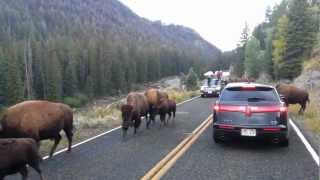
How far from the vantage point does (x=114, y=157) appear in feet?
38.4

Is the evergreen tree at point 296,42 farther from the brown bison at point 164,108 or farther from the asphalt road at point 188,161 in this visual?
the asphalt road at point 188,161

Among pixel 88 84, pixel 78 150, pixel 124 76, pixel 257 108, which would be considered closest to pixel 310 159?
pixel 257 108

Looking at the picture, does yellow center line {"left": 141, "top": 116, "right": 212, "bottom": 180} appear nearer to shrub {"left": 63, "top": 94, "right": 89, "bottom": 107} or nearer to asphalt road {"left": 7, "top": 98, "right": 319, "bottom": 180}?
asphalt road {"left": 7, "top": 98, "right": 319, "bottom": 180}

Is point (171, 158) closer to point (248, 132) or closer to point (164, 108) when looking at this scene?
point (248, 132)

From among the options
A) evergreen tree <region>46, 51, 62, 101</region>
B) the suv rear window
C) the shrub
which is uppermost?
the suv rear window

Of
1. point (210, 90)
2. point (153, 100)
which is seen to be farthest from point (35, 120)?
point (210, 90)

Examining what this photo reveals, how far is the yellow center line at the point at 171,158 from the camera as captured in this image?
956 centimetres

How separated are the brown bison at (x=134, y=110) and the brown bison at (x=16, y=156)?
6.67 m

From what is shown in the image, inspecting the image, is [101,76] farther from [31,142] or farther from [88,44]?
[31,142]

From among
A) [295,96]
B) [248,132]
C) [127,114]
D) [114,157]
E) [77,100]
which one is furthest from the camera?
[77,100]

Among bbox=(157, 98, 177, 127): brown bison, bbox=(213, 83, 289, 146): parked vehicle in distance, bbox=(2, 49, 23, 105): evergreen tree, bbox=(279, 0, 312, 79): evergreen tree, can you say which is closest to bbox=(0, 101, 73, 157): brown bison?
bbox=(213, 83, 289, 146): parked vehicle in distance

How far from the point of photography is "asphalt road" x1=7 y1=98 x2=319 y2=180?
A: 968cm

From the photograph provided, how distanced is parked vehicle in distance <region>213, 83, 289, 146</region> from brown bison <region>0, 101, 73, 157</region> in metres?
4.17

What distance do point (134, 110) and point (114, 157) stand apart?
547cm
